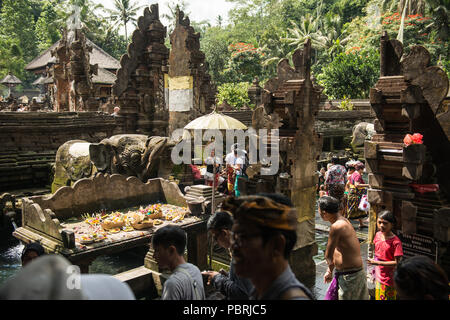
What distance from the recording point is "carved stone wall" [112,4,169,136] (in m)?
14.1

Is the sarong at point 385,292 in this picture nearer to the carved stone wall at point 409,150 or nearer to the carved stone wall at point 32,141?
the carved stone wall at point 409,150

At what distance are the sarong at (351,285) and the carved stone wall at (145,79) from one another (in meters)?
11.4

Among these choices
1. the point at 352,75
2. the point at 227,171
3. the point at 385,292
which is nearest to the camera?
the point at 385,292

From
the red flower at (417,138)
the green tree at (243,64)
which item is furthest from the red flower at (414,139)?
the green tree at (243,64)

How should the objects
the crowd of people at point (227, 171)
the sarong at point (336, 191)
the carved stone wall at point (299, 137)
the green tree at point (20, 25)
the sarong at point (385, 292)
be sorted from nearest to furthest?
the sarong at point (385, 292)
the carved stone wall at point (299, 137)
the sarong at point (336, 191)
the crowd of people at point (227, 171)
the green tree at point (20, 25)

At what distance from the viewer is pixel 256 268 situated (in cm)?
201

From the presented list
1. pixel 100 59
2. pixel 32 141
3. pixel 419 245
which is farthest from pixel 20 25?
pixel 419 245

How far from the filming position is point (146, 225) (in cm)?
680

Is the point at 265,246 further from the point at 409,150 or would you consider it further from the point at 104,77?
the point at 104,77

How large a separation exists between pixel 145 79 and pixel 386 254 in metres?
11.8

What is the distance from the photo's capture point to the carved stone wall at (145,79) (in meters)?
14.1

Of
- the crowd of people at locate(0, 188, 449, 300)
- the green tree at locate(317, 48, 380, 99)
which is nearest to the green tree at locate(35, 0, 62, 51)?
the green tree at locate(317, 48, 380, 99)
